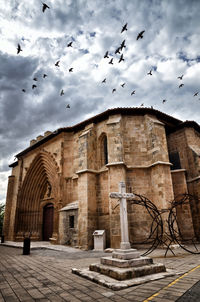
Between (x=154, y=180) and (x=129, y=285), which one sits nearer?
(x=129, y=285)

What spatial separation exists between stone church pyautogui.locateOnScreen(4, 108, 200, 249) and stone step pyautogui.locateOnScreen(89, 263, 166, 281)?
18.3ft

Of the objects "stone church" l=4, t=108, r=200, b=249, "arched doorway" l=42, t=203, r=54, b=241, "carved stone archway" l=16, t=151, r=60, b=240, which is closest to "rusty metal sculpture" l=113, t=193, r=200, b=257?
"stone church" l=4, t=108, r=200, b=249

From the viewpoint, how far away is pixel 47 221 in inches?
666

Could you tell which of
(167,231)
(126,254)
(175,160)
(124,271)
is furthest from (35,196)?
(124,271)

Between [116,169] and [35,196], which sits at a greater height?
[116,169]

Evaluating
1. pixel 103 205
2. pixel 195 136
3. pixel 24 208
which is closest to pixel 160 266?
pixel 103 205

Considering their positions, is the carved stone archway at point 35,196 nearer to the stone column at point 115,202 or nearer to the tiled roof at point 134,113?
the tiled roof at point 134,113

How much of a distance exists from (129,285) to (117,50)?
7062mm

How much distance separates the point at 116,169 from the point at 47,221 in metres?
9.55

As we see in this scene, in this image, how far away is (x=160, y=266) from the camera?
4555mm

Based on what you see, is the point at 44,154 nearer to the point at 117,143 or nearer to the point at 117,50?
the point at 117,143

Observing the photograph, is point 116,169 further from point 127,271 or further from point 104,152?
point 127,271

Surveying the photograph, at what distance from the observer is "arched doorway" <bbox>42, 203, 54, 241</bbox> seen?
53.7 feet

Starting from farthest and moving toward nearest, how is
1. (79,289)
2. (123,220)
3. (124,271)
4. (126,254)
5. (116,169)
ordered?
(116,169) < (123,220) < (126,254) < (124,271) < (79,289)
